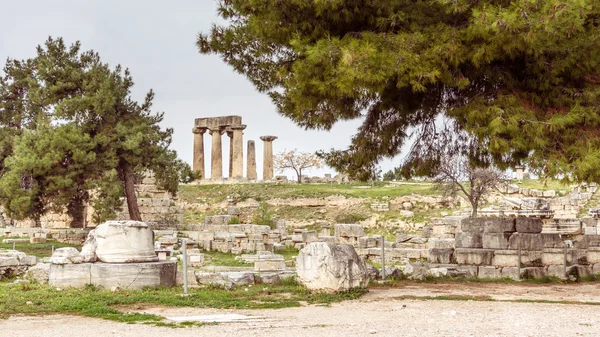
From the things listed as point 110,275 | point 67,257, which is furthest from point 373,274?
point 67,257

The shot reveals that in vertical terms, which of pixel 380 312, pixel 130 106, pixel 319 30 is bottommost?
pixel 380 312

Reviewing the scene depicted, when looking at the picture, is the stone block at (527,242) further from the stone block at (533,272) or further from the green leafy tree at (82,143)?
the green leafy tree at (82,143)

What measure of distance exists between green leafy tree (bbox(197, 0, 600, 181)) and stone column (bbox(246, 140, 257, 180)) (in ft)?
145

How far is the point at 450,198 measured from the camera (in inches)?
1641

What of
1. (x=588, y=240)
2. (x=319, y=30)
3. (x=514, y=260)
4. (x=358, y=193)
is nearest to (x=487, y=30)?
(x=319, y=30)

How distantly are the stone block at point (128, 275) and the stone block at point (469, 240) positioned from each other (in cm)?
893

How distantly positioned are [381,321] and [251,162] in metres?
50.1

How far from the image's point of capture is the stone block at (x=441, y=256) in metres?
18.8

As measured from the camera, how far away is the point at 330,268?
489 inches

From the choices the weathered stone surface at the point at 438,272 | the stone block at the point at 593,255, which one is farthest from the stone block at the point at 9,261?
the stone block at the point at 593,255

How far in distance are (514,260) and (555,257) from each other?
3.45ft

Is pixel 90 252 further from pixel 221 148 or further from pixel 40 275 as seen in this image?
pixel 221 148

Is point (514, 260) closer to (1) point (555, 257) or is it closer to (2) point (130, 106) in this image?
(1) point (555, 257)

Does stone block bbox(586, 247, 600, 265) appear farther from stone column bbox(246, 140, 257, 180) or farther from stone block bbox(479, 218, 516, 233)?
stone column bbox(246, 140, 257, 180)
